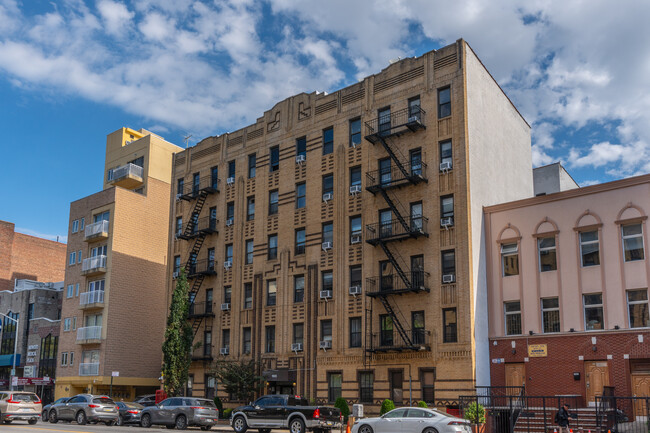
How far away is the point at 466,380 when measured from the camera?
108 feet

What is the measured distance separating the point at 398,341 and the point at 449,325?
3.12 m

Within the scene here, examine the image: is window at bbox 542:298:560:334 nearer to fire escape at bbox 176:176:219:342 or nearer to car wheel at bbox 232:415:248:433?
car wheel at bbox 232:415:248:433

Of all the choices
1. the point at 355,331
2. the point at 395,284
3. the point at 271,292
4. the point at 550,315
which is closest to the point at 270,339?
the point at 271,292

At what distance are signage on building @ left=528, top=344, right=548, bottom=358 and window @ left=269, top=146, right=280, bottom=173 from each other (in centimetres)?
2047

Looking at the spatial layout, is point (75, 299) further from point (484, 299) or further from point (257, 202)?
point (484, 299)

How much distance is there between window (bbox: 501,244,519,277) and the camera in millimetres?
35000

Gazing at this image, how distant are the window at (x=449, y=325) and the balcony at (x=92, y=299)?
96.6 ft

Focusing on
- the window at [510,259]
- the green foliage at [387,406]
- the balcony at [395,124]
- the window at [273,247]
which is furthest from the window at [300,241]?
the window at [510,259]

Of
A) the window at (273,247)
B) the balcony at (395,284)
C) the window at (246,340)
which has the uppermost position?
the window at (273,247)

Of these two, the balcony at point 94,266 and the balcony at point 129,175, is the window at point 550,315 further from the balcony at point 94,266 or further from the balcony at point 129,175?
the balcony at point 129,175

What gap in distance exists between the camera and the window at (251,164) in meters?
47.0

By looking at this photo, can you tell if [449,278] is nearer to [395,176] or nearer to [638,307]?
[395,176]

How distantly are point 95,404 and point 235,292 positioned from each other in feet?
39.4

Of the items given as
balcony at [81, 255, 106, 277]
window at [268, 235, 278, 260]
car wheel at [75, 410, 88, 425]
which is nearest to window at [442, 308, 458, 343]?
window at [268, 235, 278, 260]
